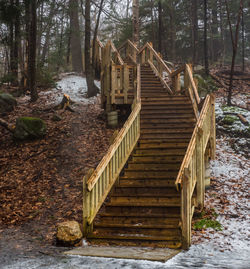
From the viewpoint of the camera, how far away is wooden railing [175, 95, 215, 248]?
6.48 metres

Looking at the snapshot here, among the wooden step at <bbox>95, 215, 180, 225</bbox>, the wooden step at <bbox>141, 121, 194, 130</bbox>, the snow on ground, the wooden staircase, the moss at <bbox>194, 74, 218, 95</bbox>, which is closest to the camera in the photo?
the wooden staircase

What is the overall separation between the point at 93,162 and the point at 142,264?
601 centimetres

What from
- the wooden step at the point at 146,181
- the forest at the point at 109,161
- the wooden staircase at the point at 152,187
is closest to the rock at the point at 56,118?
the forest at the point at 109,161

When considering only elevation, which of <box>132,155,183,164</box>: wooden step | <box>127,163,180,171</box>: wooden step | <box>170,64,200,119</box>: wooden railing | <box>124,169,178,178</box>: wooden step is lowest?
<box>124,169,178,178</box>: wooden step

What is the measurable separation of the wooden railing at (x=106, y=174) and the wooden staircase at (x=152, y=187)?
1.51 ft

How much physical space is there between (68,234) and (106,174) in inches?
64.7

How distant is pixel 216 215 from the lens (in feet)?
27.8

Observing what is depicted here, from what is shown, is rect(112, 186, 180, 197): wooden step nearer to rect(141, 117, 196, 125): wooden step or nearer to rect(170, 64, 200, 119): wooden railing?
rect(141, 117, 196, 125): wooden step

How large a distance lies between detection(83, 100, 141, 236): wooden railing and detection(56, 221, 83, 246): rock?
0.26 m

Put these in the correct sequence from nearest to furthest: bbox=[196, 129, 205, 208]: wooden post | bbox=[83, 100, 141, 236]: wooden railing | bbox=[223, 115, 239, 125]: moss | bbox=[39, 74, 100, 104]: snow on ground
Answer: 1. bbox=[83, 100, 141, 236]: wooden railing
2. bbox=[196, 129, 205, 208]: wooden post
3. bbox=[223, 115, 239, 125]: moss
4. bbox=[39, 74, 100, 104]: snow on ground

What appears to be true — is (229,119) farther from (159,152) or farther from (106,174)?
(106,174)

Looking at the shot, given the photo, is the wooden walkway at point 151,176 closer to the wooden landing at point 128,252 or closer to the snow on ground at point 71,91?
the wooden landing at point 128,252

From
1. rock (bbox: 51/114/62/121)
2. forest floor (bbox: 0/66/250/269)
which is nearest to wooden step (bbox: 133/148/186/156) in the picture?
forest floor (bbox: 0/66/250/269)

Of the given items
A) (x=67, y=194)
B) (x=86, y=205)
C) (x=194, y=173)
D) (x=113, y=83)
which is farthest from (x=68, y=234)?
(x=113, y=83)
